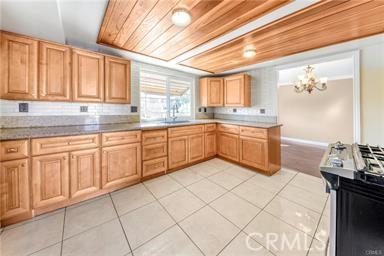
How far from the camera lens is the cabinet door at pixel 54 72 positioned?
1.88 m

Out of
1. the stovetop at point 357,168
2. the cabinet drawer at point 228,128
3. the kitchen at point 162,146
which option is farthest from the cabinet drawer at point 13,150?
the cabinet drawer at point 228,128

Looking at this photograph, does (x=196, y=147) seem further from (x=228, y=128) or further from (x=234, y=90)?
(x=234, y=90)

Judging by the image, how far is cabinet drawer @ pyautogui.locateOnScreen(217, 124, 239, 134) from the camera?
3.22 metres

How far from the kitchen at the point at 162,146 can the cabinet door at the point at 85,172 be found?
1 centimetres

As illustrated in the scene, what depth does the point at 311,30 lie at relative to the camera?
6.21 ft

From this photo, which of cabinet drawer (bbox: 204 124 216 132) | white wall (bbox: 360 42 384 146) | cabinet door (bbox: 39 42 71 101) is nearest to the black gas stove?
white wall (bbox: 360 42 384 146)

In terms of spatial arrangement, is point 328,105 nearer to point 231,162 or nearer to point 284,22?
point 231,162

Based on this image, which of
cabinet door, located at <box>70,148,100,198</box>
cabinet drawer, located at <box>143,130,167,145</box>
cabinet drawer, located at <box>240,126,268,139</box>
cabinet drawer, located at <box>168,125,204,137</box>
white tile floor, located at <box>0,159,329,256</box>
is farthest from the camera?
cabinet drawer, located at <box>168,125,204,137</box>

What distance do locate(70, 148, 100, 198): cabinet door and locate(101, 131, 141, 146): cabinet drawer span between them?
0.17 m

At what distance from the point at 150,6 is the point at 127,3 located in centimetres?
21

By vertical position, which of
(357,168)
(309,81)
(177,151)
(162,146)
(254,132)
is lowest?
(177,151)

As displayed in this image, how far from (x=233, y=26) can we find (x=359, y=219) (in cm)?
202

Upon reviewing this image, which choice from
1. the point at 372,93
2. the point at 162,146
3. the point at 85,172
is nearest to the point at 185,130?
the point at 162,146

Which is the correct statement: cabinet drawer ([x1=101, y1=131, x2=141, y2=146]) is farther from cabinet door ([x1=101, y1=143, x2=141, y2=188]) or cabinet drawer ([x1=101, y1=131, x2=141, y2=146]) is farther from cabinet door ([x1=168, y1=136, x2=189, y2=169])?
cabinet door ([x1=168, y1=136, x2=189, y2=169])
